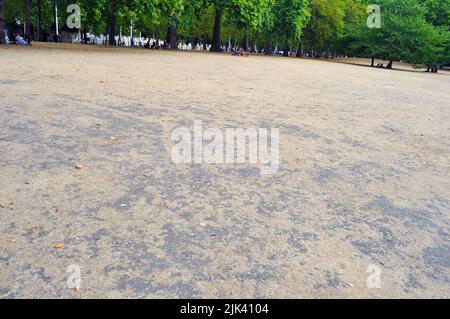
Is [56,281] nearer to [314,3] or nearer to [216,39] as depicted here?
[216,39]

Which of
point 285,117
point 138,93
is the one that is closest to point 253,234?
point 285,117

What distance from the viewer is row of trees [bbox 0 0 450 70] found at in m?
30.3

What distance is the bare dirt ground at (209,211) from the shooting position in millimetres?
2930

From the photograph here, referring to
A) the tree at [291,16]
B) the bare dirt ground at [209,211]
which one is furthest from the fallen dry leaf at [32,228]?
the tree at [291,16]

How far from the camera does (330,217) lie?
406 centimetres

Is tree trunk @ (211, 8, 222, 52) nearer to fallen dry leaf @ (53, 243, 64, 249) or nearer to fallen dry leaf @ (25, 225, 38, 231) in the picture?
fallen dry leaf @ (25, 225, 38, 231)

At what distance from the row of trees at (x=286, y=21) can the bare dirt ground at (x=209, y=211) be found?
73.7 ft

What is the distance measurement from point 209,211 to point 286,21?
4648 centimetres

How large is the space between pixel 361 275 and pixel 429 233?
1321mm

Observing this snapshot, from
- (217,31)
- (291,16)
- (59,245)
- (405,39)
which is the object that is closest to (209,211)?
(59,245)

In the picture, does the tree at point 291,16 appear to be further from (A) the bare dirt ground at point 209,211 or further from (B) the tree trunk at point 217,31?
(A) the bare dirt ground at point 209,211

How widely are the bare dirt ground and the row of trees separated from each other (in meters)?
22.5

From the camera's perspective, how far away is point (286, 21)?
153 ft

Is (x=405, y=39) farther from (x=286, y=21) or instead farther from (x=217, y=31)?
(x=217, y=31)
